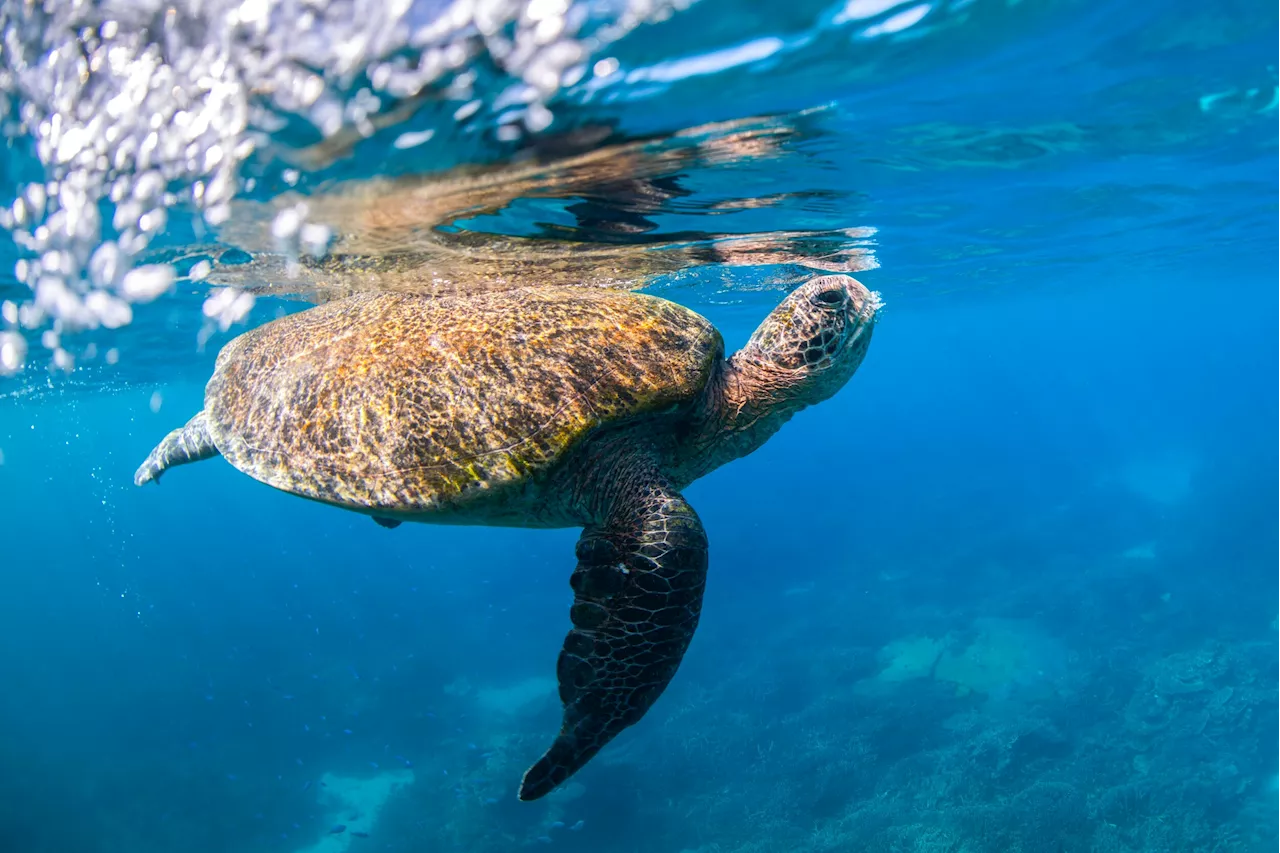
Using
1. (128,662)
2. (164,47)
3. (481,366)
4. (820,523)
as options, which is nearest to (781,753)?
(481,366)

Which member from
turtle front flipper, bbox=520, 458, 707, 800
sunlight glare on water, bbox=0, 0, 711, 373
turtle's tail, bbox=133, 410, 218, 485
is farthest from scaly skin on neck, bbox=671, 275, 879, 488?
turtle's tail, bbox=133, 410, 218, 485

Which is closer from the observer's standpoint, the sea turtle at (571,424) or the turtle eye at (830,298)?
the sea turtle at (571,424)

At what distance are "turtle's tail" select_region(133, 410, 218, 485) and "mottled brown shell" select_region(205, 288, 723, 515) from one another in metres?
2.78

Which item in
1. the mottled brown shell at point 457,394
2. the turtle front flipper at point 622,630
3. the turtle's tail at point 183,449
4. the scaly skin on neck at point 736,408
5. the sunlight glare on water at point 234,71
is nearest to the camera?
the turtle front flipper at point 622,630

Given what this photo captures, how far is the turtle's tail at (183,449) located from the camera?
8258mm

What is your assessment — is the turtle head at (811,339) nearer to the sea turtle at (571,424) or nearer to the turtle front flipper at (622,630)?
the sea turtle at (571,424)

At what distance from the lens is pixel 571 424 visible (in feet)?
15.1

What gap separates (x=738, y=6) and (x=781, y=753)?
14.9 metres

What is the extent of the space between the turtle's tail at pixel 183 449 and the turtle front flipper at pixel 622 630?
6.28m

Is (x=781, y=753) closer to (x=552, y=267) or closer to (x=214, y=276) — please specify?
(x=552, y=267)

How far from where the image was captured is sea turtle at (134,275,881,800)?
388cm

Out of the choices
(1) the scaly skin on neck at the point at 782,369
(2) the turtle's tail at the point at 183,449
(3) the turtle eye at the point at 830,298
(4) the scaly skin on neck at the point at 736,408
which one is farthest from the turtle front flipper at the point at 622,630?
(2) the turtle's tail at the point at 183,449

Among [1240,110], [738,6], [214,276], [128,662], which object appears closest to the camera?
[738,6]

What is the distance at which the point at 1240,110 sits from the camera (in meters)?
8.57
